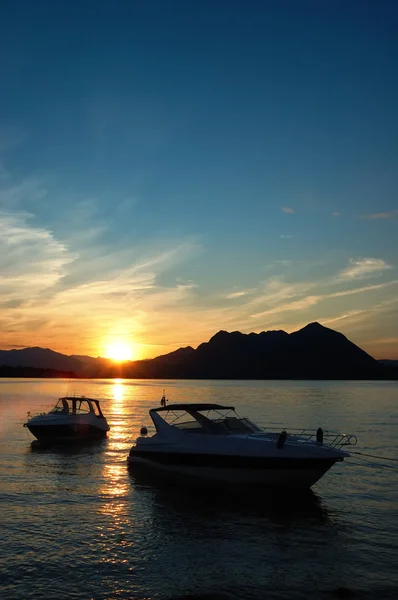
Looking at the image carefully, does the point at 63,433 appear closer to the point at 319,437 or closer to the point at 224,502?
the point at 224,502

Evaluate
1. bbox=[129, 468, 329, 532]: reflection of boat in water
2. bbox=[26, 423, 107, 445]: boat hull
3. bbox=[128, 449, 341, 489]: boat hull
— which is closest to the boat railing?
bbox=[128, 449, 341, 489]: boat hull

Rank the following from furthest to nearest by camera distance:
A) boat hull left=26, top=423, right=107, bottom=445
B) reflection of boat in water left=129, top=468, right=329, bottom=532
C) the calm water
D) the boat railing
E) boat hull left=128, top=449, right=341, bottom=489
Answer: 1. boat hull left=26, top=423, right=107, bottom=445
2. the boat railing
3. boat hull left=128, top=449, right=341, bottom=489
4. reflection of boat in water left=129, top=468, right=329, bottom=532
5. the calm water

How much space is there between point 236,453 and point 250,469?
871mm

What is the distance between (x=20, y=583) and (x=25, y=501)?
8168 millimetres

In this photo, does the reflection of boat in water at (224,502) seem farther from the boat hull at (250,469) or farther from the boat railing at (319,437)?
the boat railing at (319,437)

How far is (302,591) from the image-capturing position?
40.7 feet

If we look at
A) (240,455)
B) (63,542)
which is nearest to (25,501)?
(63,542)

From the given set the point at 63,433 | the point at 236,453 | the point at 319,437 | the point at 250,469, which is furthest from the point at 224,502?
the point at 63,433

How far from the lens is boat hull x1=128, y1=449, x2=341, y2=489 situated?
20.8m

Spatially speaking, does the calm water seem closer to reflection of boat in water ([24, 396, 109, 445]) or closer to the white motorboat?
the white motorboat

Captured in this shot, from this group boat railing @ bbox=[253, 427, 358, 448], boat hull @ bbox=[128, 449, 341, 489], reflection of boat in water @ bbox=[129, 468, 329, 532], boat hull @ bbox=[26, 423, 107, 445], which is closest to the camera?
reflection of boat in water @ bbox=[129, 468, 329, 532]

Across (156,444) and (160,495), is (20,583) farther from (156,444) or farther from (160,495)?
(156,444)

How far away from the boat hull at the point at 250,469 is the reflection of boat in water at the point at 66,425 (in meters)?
14.3

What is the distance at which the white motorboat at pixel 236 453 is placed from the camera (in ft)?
68.3
